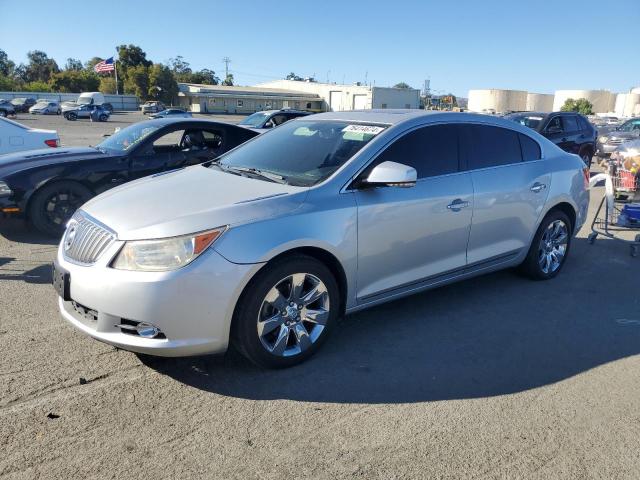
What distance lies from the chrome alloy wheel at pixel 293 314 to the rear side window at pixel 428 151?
3.61 ft

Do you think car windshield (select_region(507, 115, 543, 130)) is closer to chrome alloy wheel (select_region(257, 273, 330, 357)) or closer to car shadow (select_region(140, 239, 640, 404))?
car shadow (select_region(140, 239, 640, 404))

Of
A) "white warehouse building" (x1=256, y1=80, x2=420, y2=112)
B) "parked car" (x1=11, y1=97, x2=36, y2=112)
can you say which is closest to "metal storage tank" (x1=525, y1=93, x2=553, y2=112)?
"white warehouse building" (x1=256, y1=80, x2=420, y2=112)

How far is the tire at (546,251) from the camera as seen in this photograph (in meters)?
5.29

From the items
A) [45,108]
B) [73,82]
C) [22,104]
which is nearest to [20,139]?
[45,108]

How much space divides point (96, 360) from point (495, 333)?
9.74 ft

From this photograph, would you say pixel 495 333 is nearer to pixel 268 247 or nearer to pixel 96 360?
pixel 268 247

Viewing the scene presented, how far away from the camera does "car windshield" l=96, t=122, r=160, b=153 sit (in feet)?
23.7

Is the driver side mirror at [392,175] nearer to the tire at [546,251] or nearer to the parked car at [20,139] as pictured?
the tire at [546,251]

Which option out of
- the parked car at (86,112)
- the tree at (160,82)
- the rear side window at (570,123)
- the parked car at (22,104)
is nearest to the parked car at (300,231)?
the rear side window at (570,123)

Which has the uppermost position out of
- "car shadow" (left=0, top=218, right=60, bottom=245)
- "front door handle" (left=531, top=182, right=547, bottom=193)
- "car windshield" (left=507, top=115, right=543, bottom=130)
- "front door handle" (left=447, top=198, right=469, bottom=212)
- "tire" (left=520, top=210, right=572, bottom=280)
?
"car windshield" (left=507, top=115, right=543, bottom=130)

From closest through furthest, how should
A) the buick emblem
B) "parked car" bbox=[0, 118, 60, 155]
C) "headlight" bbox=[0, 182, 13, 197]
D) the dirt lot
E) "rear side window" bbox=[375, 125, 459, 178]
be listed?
1. the dirt lot
2. the buick emblem
3. "rear side window" bbox=[375, 125, 459, 178]
4. "headlight" bbox=[0, 182, 13, 197]
5. "parked car" bbox=[0, 118, 60, 155]

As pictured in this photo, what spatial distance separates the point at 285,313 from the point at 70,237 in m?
1.54

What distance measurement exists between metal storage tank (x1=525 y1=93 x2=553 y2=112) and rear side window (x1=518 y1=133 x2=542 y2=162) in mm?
121667

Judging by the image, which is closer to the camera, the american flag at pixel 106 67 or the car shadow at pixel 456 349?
the car shadow at pixel 456 349
